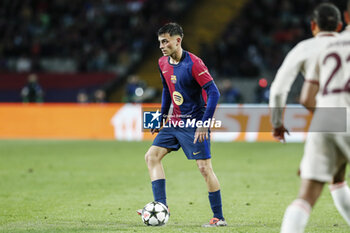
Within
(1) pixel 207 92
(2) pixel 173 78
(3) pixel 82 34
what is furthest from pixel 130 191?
(3) pixel 82 34

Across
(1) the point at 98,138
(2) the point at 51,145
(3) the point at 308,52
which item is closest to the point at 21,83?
(1) the point at 98,138

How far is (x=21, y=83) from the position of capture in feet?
97.9

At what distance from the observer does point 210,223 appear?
6.56 meters

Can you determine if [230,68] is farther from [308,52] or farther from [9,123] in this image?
[308,52]

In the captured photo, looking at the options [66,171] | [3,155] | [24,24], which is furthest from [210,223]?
[24,24]

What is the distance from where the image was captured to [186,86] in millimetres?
6773

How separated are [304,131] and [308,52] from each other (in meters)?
15.5

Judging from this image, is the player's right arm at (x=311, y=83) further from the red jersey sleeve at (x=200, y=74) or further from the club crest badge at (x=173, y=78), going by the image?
the club crest badge at (x=173, y=78)

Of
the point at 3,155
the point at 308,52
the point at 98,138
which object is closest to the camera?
the point at 308,52

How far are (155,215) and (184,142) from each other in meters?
0.89

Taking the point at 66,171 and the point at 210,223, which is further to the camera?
the point at 66,171

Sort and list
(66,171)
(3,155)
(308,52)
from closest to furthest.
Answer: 1. (308,52)
2. (66,171)
3. (3,155)

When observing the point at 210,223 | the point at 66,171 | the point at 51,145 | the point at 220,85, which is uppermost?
the point at 220,85

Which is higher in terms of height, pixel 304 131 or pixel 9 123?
pixel 9 123
